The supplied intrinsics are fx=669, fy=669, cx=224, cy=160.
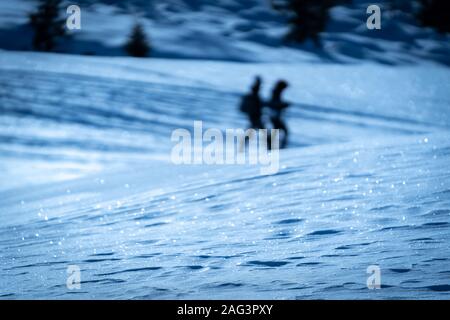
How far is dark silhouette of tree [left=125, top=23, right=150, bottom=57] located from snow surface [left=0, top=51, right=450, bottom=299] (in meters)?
2.99

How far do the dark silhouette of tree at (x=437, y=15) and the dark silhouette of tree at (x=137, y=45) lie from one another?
6114mm

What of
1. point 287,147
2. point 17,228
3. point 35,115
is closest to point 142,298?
point 17,228

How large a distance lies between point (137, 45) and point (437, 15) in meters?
7.82

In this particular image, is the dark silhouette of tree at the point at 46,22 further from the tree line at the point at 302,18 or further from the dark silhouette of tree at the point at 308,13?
the dark silhouette of tree at the point at 308,13

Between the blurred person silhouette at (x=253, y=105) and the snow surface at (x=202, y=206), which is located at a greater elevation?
the blurred person silhouette at (x=253, y=105)

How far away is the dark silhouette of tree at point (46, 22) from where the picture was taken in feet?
22.3

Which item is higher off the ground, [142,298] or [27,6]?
[27,6]

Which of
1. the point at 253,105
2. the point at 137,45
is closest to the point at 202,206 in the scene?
the point at 253,105

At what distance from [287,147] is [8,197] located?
10.5ft

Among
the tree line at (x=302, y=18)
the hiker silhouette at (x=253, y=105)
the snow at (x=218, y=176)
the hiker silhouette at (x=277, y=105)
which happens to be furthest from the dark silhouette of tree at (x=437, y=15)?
the hiker silhouette at (x=253, y=105)

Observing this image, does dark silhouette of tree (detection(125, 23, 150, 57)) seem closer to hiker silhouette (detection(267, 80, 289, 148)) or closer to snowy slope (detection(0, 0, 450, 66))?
snowy slope (detection(0, 0, 450, 66))

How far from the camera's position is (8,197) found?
185 inches

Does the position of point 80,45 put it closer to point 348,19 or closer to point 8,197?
point 348,19
